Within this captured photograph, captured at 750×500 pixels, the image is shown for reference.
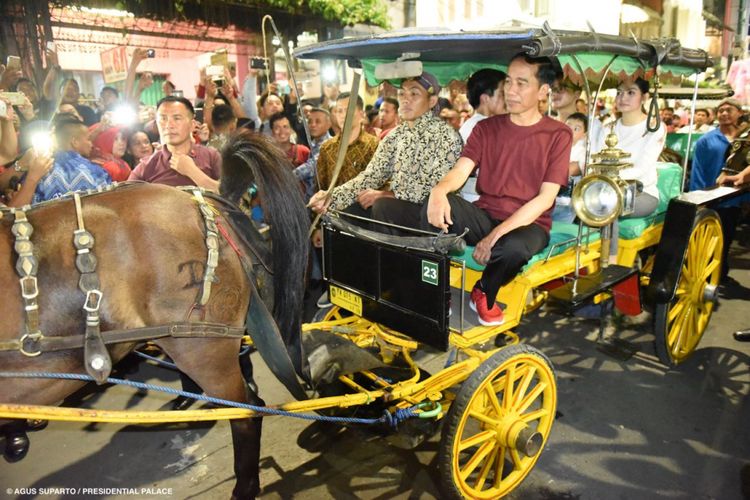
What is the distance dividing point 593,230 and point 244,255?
7.98ft

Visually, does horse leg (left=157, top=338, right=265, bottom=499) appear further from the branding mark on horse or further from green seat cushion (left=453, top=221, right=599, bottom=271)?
green seat cushion (left=453, top=221, right=599, bottom=271)

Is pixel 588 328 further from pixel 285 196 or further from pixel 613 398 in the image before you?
pixel 285 196

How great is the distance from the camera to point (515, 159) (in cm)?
317

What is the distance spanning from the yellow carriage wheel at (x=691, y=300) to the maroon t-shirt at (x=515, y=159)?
139 centimetres

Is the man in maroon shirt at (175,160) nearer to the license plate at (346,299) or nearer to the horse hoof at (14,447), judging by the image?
the horse hoof at (14,447)

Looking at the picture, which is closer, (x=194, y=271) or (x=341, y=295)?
(x=194, y=271)

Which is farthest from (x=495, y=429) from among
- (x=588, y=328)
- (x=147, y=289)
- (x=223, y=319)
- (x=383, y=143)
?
(x=588, y=328)

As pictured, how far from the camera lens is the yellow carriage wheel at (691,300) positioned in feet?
12.7

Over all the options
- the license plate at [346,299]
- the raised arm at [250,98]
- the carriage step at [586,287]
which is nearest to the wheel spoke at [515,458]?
the carriage step at [586,287]

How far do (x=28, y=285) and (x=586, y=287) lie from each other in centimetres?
287

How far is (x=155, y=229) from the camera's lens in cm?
219

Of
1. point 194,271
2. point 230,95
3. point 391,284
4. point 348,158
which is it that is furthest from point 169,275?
point 230,95

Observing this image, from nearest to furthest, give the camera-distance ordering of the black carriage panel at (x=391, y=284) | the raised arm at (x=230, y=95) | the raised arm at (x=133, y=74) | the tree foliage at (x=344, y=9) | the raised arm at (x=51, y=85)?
the black carriage panel at (x=391, y=284), the raised arm at (x=133, y=74), the raised arm at (x=51, y=85), the raised arm at (x=230, y=95), the tree foliage at (x=344, y=9)

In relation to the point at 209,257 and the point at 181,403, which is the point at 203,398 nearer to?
the point at 209,257
